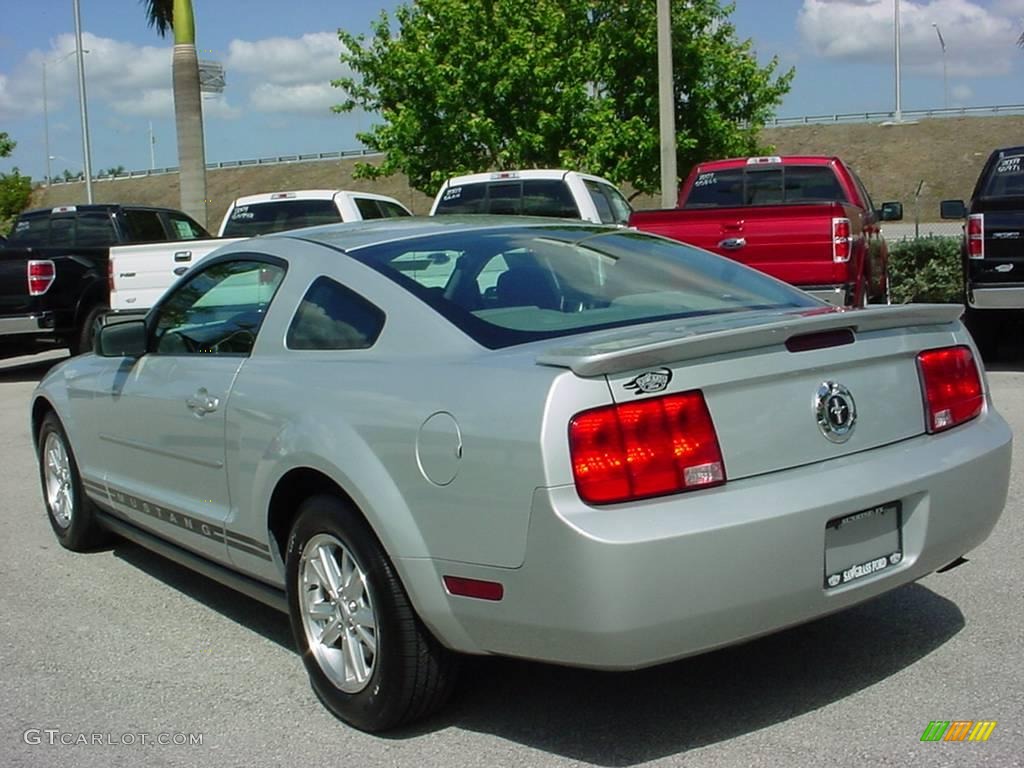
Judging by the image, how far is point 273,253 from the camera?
4801mm

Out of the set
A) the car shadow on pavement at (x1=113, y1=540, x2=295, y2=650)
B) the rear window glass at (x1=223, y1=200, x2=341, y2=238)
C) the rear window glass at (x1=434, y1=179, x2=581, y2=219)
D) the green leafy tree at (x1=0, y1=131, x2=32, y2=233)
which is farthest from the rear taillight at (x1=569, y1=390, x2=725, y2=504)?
the green leafy tree at (x1=0, y1=131, x2=32, y2=233)

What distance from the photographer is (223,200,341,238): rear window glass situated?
47.9ft

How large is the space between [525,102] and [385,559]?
2047cm

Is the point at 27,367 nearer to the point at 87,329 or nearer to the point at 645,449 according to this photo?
the point at 87,329

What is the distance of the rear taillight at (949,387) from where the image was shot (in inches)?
157

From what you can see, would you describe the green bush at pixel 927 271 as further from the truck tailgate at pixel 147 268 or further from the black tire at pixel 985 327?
the truck tailgate at pixel 147 268

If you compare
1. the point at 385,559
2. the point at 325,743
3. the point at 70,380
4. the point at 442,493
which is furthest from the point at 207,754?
the point at 70,380

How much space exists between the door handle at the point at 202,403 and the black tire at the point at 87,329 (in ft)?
31.7

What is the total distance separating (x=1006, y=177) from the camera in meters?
12.0

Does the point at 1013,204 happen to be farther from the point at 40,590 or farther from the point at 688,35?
the point at 688,35

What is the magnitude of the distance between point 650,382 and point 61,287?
12.0 meters

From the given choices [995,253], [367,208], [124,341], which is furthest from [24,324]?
[995,253]

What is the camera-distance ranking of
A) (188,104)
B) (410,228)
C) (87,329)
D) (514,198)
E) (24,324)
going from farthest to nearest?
(188,104)
(514,198)
(87,329)
(24,324)
(410,228)

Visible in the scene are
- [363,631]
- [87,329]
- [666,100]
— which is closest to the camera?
[363,631]
